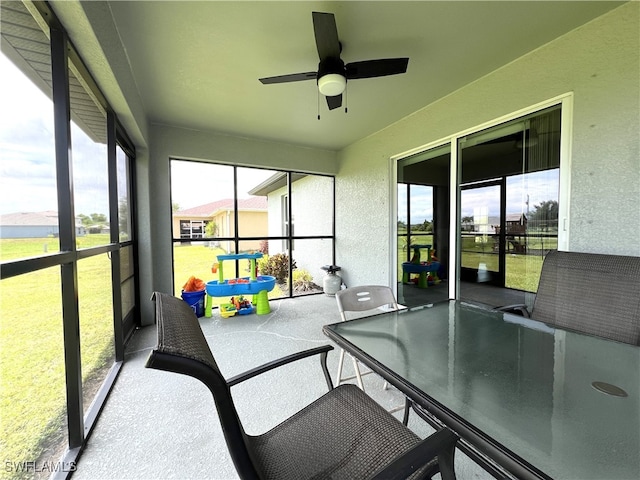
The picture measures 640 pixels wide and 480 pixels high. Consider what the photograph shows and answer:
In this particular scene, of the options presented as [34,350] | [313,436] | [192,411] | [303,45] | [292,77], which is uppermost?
[303,45]

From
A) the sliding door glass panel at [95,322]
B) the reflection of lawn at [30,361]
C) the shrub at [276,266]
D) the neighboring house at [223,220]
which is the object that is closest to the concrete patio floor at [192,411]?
the sliding door glass panel at [95,322]

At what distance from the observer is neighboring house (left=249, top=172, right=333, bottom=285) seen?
498 cm

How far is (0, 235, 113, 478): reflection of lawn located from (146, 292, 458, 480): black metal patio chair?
2.55 ft

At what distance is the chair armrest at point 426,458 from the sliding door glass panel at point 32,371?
154 cm

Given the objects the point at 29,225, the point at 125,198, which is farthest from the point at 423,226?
the point at 125,198

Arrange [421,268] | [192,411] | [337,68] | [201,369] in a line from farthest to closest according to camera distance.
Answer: [421,268]
[337,68]
[192,411]
[201,369]

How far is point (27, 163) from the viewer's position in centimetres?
120

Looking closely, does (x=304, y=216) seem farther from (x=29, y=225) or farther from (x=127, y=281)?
(x=29, y=225)

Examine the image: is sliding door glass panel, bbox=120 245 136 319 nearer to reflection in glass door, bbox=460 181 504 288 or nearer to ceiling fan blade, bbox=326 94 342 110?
ceiling fan blade, bbox=326 94 342 110

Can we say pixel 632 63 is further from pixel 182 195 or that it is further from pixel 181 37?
pixel 182 195

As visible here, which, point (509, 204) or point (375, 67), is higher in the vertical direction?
point (375, 67)

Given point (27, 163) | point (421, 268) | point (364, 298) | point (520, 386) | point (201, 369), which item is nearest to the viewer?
point (201, 369)

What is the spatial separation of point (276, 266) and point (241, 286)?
174cm

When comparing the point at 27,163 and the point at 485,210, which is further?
the point at 485,210
